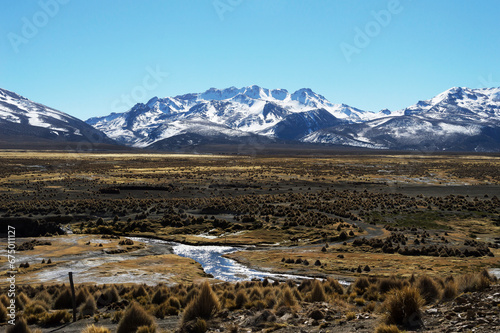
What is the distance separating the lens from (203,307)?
13.2 meters

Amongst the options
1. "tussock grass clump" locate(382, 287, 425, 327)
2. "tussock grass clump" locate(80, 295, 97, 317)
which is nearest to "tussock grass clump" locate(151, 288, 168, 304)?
"tussock grass clump" locate(80, 295, 97, 317)

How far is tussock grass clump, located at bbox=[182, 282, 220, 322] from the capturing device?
511 inches

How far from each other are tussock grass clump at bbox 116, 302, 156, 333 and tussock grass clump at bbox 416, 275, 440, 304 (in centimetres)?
898

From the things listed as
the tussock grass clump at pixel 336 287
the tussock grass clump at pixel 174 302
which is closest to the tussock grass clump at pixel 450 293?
the tussock grass clump at pixel 336 287

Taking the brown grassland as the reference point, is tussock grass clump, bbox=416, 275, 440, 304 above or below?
above

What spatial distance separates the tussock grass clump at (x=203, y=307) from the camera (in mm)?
12990

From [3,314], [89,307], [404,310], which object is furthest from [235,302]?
[3,314]

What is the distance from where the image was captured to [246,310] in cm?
1421

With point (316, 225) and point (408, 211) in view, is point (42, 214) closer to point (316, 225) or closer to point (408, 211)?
point (316, 225)

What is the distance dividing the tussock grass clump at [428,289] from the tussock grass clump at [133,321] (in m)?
8.98

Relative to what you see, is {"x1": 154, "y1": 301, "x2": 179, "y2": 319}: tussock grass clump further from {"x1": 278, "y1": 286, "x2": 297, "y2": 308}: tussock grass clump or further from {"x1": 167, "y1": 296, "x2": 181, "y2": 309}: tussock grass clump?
{"x1": 278, "y1": 286, "x2": 297, "y2": 308}: tussock grass clump

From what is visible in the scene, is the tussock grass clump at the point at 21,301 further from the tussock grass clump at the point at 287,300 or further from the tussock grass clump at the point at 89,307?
the tussock grass clump at the point at 287,300

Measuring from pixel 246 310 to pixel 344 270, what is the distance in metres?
13.2

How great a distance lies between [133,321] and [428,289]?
996 centimetres
